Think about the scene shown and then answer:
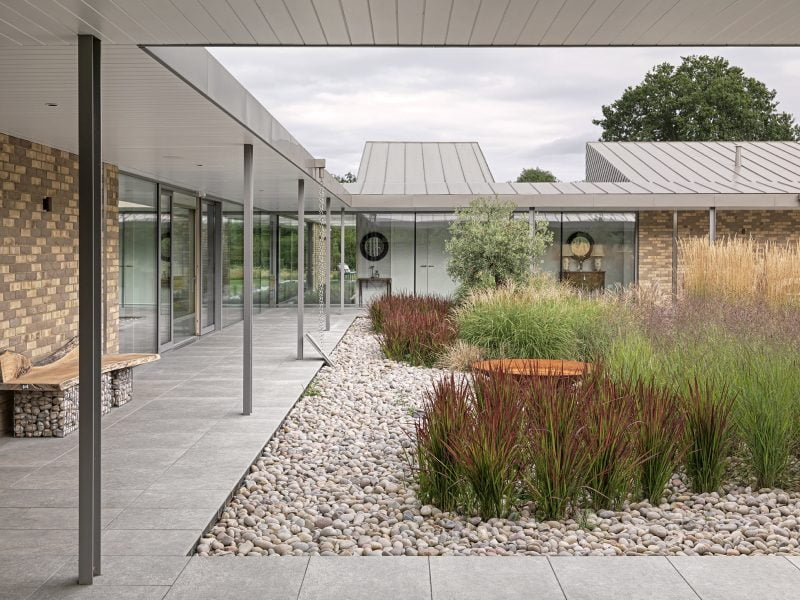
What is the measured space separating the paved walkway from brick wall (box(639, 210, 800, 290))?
14.5 meters

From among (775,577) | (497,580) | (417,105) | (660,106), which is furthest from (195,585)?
(417,105)

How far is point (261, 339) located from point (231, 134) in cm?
680

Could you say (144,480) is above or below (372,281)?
below

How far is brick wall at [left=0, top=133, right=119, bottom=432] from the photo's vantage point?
6898mm

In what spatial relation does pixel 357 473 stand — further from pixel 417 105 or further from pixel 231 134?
pixel 417 105

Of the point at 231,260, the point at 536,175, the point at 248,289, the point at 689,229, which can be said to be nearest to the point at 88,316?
the point at 248,289

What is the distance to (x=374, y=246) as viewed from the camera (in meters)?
19.3

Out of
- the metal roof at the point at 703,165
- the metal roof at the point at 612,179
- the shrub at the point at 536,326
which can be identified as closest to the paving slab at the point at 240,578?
the shrub at the point at 536,326

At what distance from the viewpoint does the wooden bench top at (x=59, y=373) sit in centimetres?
609

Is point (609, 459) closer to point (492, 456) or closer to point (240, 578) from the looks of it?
point (492, 456)

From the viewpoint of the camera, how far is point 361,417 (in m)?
7.39

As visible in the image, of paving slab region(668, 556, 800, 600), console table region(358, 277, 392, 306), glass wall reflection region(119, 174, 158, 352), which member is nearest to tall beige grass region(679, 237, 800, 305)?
paving slab region(668, 556, 800, 600)

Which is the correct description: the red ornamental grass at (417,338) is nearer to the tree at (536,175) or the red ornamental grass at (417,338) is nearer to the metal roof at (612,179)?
the metal roof at (612,179)

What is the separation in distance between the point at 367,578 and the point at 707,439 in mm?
2435
